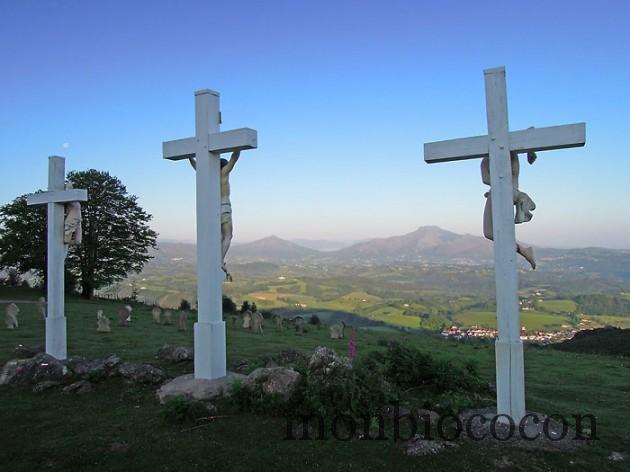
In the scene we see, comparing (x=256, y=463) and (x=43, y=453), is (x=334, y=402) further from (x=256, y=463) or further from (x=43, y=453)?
(x=43, y=453)

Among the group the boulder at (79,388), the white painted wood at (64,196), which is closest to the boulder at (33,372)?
the boulder at (79,388)

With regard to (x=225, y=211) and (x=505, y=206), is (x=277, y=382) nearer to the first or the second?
(x=225, y=211)

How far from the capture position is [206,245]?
8.27 metres

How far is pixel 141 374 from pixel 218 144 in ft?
13.5

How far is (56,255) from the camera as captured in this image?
10.7 m

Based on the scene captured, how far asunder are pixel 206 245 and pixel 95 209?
32840 mm

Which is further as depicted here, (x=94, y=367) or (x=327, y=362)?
(x=94, y=367)

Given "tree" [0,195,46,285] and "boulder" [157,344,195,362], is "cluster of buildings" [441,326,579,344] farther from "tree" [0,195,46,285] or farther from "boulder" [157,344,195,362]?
"tree" [0,195,46,285]

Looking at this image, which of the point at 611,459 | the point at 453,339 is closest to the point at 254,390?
the point at 611,459

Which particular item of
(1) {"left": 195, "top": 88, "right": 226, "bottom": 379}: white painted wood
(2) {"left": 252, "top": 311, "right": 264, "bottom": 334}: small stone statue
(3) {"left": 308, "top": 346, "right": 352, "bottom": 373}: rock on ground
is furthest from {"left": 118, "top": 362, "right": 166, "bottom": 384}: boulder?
(2) {"left": 252, "top": 311, "right": 264, "bottom": 334}: small stone statue

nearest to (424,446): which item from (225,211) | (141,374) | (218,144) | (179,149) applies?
(225,211)

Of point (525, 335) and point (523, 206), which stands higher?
point (523, 206)

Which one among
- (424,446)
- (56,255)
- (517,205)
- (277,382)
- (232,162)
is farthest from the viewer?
(56,255)

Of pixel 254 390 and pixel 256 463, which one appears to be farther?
pixel 254 390
